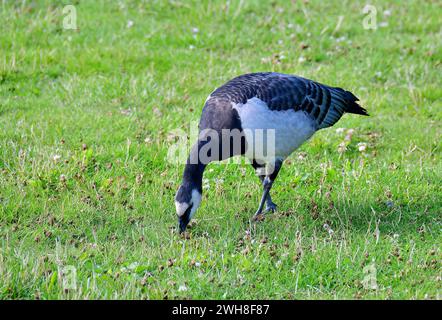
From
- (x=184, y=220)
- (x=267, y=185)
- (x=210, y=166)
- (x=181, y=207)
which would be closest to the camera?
(x=181, y=207)

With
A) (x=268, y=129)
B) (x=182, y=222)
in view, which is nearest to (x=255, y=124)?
(x=268, y=129)

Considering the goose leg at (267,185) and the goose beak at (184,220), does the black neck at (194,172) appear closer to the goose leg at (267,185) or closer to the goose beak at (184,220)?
the goose beak at (184,220)

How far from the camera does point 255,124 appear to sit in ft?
24.2

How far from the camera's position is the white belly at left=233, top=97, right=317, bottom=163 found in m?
7.38

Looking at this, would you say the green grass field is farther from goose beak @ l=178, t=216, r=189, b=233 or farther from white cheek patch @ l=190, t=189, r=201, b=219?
white cheek patch @ l=190, t=189, r=201, b=219

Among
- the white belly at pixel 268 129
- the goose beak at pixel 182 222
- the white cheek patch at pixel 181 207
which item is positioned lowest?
the goose beak at pixel 182 222

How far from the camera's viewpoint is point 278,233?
7.50 m

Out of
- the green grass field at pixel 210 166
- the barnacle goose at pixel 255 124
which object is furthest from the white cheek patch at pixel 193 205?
the green grass field at pixel 210 166

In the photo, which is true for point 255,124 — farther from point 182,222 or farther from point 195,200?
point 182,222

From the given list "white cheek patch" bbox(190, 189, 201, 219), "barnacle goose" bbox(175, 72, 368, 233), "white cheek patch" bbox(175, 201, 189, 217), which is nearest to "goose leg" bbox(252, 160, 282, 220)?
"barnacle goose" bbox(175, 72, 368, 233)

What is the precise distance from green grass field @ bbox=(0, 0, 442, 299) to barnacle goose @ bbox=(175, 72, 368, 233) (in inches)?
16.6

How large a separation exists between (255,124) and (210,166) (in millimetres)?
1662

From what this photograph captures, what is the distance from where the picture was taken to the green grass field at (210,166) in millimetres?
6660
